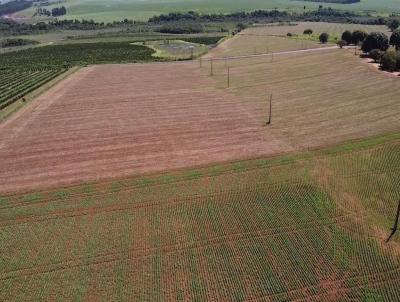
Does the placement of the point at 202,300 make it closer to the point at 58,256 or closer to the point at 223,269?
the point at 223,269

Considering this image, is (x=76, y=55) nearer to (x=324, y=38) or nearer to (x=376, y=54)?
(x=324, y=38)

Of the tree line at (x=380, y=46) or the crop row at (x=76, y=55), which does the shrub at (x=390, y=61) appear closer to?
the tree line at (x=380, y=46)

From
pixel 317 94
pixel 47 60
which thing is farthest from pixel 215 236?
pixel 47 60

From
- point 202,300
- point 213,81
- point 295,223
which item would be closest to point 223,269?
point 202,300

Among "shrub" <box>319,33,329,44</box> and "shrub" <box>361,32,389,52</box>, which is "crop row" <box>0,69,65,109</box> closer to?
"shrub" <box>361,32,389,52</box>

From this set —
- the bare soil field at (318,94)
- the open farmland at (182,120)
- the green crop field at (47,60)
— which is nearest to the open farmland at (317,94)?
the bare soil field at (318,94)
